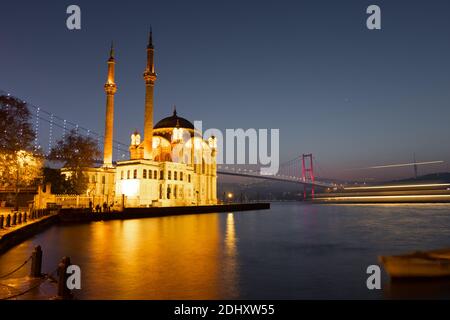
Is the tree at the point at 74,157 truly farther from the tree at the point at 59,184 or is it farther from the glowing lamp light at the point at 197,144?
the glowing lamp light at the point at 197,144

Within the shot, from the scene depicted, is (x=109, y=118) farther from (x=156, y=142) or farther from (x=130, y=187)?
(x=130, y=187)

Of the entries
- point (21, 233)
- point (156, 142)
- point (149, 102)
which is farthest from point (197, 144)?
point (21, 233)

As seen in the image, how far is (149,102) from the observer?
7038cm

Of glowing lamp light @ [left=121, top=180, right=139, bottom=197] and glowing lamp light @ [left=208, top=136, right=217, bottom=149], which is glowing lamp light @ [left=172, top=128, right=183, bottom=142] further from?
glowing lamp light @ [left=121, top=180, right=139, bottom=197]

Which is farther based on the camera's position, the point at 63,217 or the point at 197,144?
the point at 197,144

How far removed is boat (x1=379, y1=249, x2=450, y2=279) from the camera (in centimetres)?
1396

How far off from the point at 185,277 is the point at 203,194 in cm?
7020

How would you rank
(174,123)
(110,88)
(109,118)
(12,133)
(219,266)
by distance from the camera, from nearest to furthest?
(219,266) < (12,133) < (109,118) < (110,88) < (174,123)

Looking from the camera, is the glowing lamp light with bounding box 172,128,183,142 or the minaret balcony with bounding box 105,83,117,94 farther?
the glowing lamp light with bounding box 172,128,183,142

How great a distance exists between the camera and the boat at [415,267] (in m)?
14.0

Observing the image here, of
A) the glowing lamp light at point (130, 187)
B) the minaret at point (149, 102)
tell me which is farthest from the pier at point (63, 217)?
the minaret at point (149, 102)

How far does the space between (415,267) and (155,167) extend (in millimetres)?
57712

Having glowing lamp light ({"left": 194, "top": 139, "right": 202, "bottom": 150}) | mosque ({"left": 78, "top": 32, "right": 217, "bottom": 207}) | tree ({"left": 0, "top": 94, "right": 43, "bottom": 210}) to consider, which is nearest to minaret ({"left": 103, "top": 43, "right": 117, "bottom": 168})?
mosque ({"left": 78, "top": 32, "right": 217, "bottom": 207})
